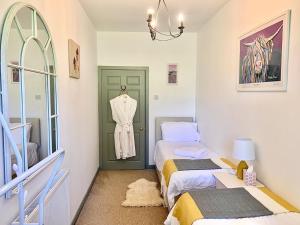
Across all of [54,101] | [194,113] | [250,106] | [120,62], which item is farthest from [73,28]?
[194,113]

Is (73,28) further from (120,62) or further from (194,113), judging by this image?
(194,113)

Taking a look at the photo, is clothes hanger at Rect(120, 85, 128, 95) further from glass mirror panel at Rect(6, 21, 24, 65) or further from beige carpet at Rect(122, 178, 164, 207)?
glass mirror panel at Rect(6, 21, 24, 65)

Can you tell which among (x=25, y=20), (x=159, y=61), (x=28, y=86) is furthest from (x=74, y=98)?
(x=159, y=61)

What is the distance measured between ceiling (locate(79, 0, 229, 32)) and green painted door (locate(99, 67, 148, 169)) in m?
0.87

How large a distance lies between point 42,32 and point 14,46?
1.70 feet

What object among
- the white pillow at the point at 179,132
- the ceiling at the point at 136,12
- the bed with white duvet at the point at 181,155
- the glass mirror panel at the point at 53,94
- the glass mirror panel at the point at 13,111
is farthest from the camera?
the white pillow at the point at 179,132

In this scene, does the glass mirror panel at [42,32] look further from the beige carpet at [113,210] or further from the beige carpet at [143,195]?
the beige carpet at [143,195]

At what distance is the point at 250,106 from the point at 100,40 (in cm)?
327

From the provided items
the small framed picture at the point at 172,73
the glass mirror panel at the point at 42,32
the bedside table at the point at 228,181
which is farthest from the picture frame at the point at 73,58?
the small framed picture at the point at 172,73

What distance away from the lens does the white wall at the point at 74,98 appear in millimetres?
2061

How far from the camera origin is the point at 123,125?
4.75 metres

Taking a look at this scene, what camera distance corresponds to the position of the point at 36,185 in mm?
1752

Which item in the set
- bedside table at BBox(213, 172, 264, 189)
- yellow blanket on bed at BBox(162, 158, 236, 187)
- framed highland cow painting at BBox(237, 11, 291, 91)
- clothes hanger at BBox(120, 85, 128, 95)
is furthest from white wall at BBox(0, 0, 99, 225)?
framed highland cow painting at BBox(237, 11, 291, 91)

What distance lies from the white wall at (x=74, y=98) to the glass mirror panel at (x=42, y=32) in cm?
10
